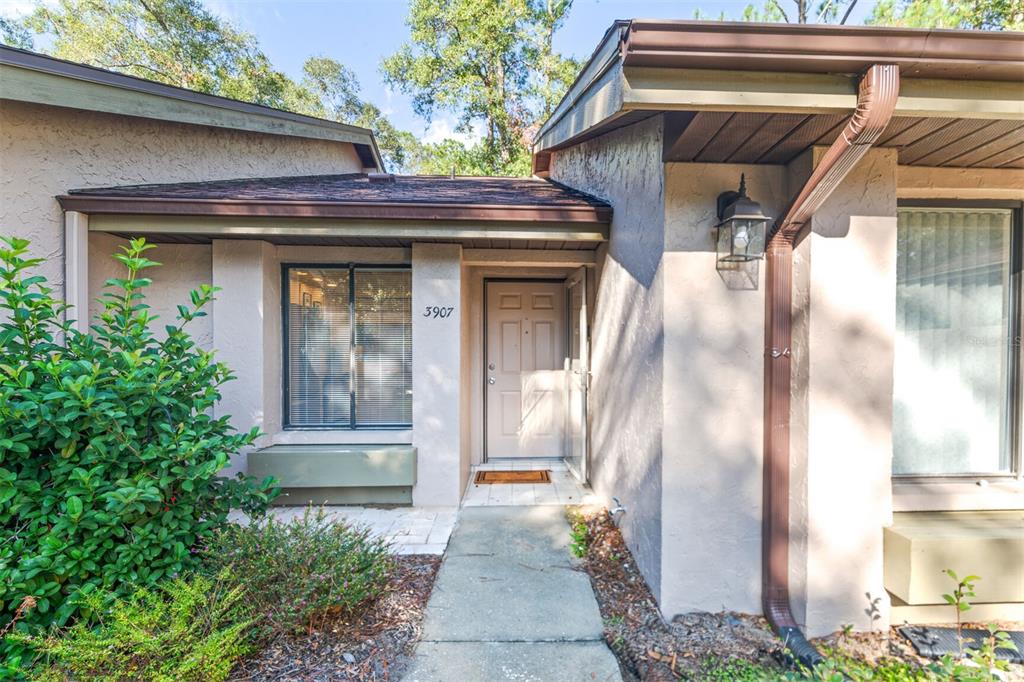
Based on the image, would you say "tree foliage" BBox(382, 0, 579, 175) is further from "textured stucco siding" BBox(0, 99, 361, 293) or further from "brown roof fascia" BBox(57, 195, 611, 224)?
"brown roof fascia" BBox(57, 195, 611, 224)

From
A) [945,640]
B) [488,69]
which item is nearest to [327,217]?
[945,640]

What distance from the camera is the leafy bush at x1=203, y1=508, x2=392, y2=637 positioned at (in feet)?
6.95

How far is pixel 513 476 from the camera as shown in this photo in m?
4.55

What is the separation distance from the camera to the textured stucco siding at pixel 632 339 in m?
2.47

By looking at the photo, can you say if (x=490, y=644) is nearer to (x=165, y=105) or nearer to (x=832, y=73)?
(x=832, y=73)

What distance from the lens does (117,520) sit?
214 cm

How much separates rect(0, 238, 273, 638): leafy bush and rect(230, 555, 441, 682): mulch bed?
76cm

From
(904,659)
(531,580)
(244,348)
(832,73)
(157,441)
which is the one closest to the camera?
(832,73)

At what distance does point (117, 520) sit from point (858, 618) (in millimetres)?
3946

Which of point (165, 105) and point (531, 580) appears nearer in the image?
point (531, 580)

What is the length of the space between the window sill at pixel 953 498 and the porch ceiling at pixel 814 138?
1884 mm

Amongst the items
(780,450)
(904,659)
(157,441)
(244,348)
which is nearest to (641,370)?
(780,450)

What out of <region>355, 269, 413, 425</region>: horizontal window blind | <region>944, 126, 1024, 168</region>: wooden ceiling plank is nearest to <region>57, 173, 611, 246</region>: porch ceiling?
<region>355, 269, 413, 425</region>: horizontal window blind

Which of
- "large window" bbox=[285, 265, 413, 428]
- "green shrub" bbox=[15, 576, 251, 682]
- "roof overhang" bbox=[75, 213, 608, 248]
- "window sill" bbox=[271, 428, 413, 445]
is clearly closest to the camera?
"green shrub" bbox=[15, 576, 251, 682]
